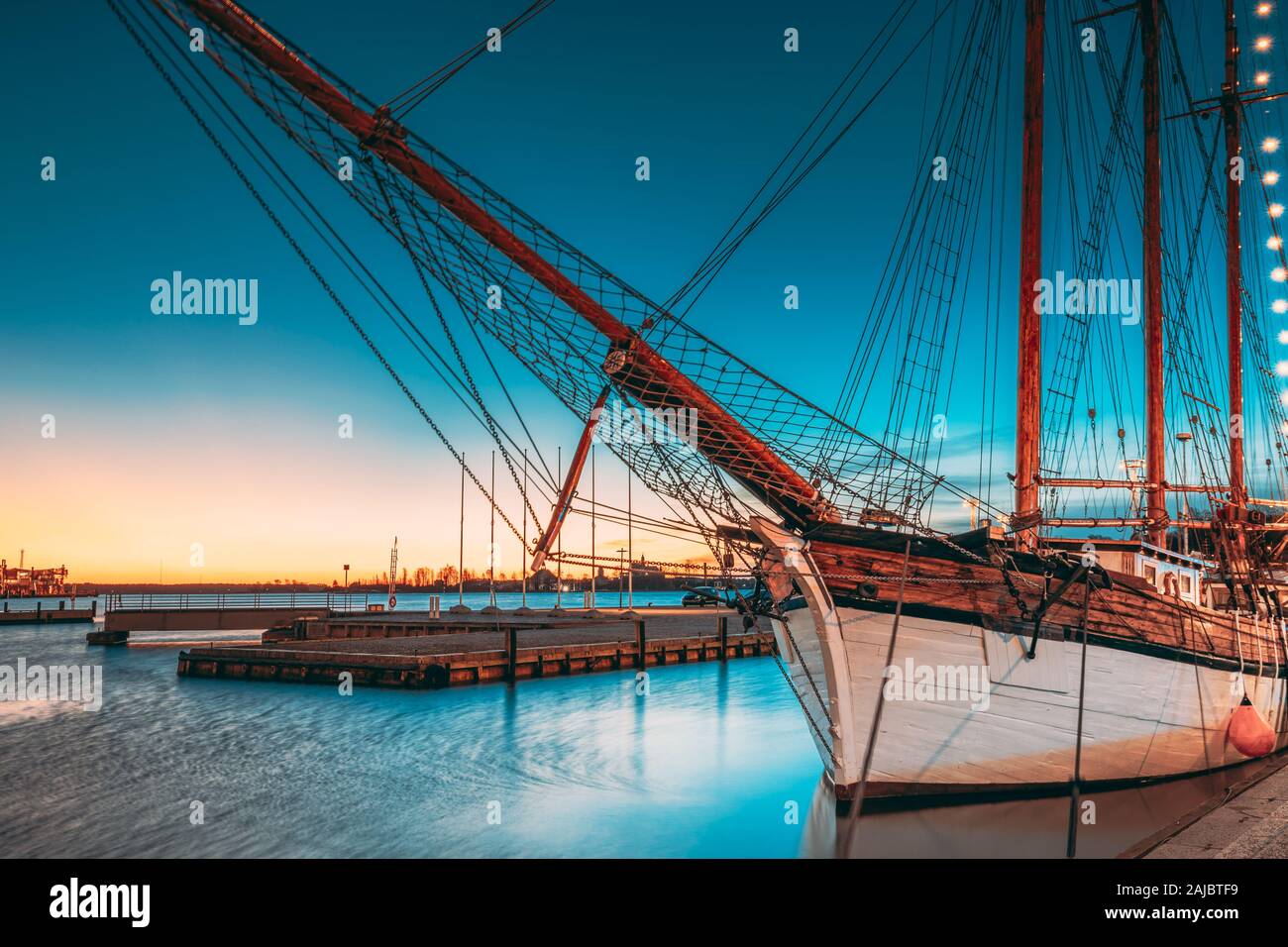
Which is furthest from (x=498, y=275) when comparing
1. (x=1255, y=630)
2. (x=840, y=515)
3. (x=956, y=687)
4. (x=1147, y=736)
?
(x=1255, y=630)

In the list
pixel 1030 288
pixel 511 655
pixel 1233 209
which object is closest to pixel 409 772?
pixel 511 655

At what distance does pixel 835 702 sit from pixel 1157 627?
15.5 feet

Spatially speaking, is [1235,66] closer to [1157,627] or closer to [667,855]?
[1157,627]

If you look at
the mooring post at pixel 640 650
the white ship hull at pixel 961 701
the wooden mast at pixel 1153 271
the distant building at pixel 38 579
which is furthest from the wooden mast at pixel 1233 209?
the distant building at pixel 38 579

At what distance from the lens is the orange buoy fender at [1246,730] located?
39.9ft

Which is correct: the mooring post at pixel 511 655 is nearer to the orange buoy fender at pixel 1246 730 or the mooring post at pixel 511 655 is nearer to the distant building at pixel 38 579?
the orange buoy fender at pixel 1246 730

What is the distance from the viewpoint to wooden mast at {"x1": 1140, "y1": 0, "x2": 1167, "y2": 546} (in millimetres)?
16688

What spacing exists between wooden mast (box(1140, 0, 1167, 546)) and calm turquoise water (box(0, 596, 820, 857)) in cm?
950

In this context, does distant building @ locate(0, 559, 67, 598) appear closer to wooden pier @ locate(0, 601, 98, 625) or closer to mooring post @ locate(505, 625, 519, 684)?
wooden pier @ locate(0, 601, 98, 625)

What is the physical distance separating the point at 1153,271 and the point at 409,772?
1885 centimetres

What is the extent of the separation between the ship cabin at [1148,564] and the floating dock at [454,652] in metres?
8.01

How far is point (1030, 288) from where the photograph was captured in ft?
41.4

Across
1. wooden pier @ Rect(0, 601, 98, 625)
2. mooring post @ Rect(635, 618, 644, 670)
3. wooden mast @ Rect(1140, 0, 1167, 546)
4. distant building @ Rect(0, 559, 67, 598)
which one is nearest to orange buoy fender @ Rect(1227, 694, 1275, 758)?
wooden mast @ Rect(1140, 0, 1167, 546)

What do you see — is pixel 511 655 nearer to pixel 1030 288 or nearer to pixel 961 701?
pixel 961 701
